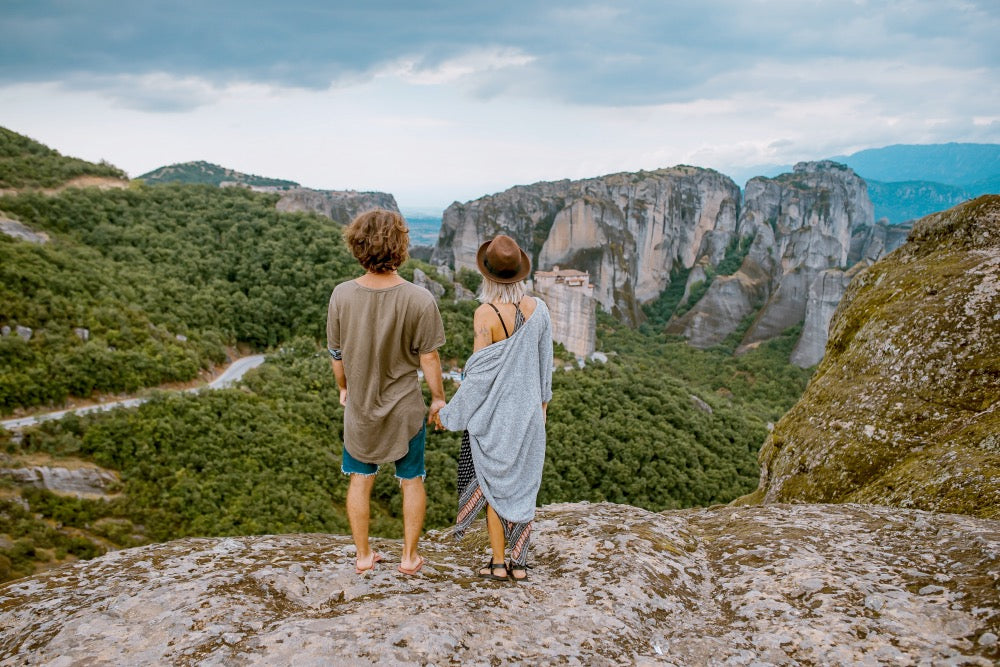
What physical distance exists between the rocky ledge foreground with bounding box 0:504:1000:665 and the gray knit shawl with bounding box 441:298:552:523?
63 cm

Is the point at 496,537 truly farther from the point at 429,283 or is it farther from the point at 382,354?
the point at 429,283

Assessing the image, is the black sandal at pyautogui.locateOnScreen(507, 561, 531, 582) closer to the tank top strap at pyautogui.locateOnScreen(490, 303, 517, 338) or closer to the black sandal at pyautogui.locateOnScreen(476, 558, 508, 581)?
the black sandal at pyautogui.locateOnScreen(476, 558, 508, 581)

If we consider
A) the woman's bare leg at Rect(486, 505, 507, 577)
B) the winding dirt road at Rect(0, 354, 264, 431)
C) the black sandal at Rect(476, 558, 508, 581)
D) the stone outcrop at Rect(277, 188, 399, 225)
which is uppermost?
the stone outcrop at Rect(277, 188, 399, 225)

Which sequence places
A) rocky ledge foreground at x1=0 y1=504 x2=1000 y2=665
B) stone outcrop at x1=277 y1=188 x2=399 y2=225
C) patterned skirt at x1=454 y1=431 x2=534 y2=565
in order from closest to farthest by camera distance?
rocky ledge foreground at x1=0 y1=504 x2=1000 y2=665 → patterned skirt at x1=454 y1=431 x2=534 y2=565 → stone outcrop at x1=277 y1=188 x2=399 y2=225

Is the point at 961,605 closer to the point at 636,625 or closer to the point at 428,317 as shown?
the point at 636,625

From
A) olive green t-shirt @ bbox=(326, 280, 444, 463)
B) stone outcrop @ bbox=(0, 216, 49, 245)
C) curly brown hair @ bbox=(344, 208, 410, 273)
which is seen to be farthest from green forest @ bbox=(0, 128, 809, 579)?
curly brown hair @ bbox=(344, 208, 410, 273)

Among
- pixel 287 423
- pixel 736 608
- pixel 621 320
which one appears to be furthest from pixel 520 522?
pixel 621 320

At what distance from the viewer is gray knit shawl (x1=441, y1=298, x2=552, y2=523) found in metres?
3.69

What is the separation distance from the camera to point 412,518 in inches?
152

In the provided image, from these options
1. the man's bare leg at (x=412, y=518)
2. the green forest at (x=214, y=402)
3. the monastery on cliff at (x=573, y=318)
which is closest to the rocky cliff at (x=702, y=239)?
the monastery on cliff at (x=573, y=318)

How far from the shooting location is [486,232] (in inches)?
2734

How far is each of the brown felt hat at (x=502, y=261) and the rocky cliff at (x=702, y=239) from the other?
53041mm

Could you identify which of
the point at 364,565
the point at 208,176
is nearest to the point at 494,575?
the point at 364,565

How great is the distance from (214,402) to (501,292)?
708 inches
